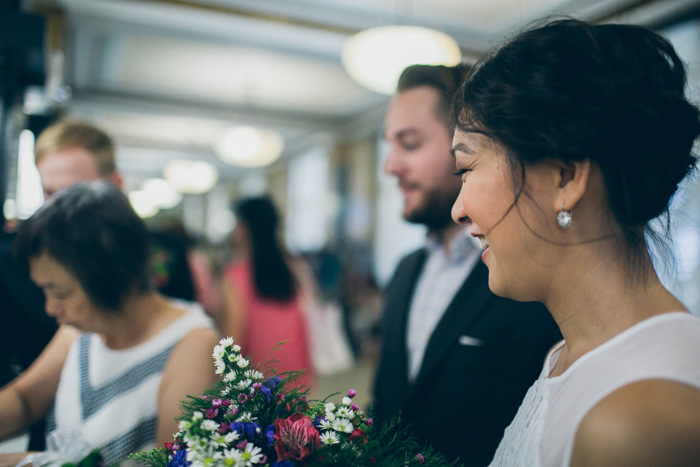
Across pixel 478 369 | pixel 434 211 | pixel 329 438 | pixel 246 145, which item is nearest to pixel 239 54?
pixel 246 145

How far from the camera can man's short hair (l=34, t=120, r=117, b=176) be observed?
1.54m

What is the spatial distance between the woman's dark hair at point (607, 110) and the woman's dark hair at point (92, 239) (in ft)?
3.12

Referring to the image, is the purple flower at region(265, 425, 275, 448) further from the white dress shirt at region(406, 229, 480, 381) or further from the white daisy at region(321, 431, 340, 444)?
the white dress shirt at region(406, 229, 480, 381)

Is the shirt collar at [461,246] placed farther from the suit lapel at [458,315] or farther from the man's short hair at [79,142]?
the man's short hair at [79,142]

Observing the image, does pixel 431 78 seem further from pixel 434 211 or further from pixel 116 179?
pixel 116 179

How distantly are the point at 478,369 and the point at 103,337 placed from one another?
98 cm

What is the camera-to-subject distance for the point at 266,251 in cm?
272

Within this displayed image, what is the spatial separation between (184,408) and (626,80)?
79cm

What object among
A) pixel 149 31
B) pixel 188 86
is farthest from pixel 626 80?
pixel 188 86

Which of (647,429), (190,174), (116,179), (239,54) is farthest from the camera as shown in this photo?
(190,174)

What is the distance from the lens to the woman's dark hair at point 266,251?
8.72 ft

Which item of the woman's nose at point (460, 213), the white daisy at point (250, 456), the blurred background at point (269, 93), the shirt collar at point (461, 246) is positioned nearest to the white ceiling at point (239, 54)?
the blurred background at point (269, 93)

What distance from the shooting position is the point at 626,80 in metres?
0.65

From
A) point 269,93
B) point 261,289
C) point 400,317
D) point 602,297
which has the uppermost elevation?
point 602,297
